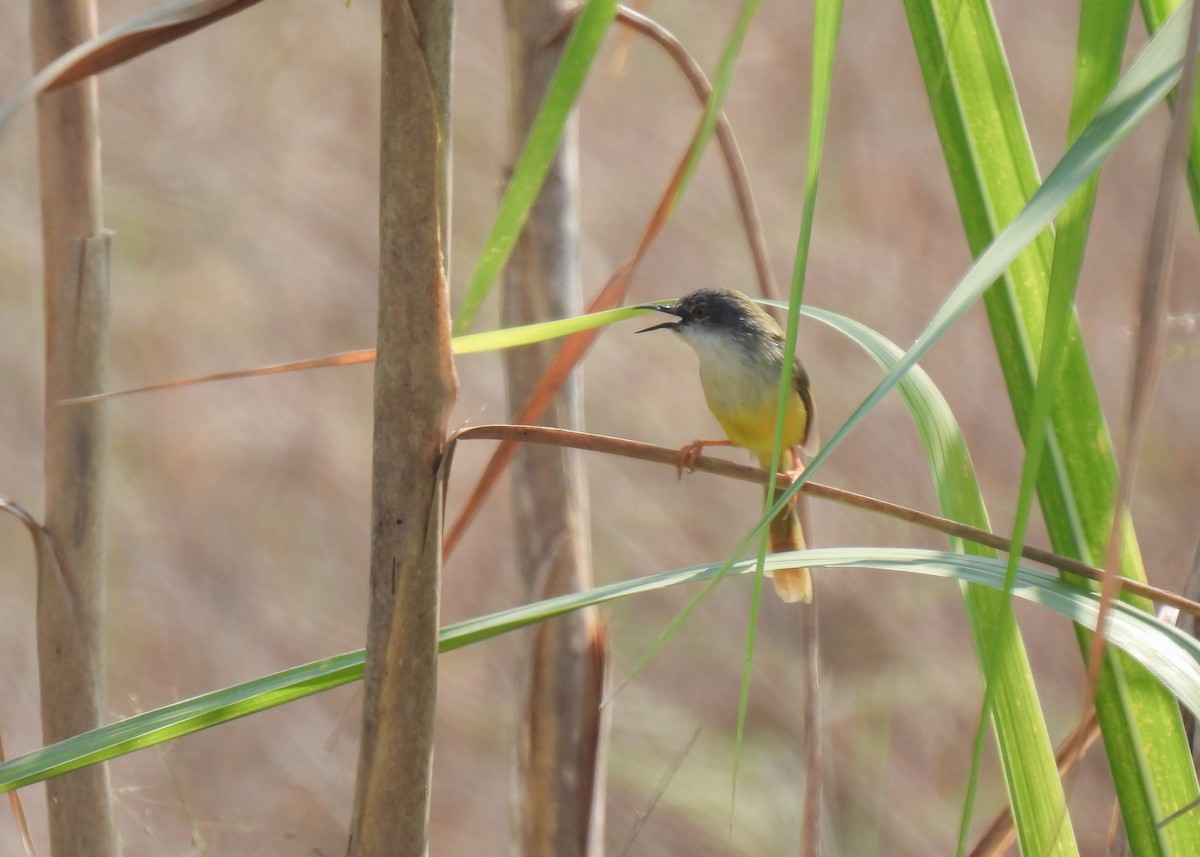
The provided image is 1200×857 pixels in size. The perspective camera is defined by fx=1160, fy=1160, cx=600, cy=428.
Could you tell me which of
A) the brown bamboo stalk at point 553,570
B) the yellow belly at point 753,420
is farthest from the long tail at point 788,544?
the brown bamboo stalk at point 553,570

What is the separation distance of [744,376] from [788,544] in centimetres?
38

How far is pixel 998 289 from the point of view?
825 mm

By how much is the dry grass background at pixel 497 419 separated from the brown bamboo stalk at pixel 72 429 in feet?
11.8

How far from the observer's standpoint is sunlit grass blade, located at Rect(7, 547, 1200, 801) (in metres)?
0.73

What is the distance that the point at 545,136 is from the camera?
0.69 meters

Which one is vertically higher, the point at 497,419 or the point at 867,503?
the point at 497,419

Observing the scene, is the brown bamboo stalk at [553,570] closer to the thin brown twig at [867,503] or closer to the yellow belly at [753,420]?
the thin brown twig at [867,503]

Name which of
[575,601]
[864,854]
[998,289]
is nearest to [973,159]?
[998,289]

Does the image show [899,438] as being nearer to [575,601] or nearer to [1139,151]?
[1139,151]

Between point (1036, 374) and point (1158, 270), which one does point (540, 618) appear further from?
point (1158, 270)

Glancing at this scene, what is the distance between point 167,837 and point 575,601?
419cm

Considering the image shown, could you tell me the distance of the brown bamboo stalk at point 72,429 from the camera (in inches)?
38.3

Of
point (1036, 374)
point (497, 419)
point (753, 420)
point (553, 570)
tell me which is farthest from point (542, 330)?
point (497, 419)

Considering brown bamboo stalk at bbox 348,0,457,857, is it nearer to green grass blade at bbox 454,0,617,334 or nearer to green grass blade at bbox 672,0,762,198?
green grass blade at bbox 454,0,617,334
